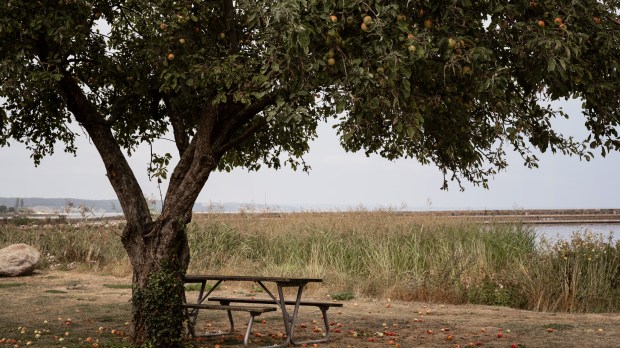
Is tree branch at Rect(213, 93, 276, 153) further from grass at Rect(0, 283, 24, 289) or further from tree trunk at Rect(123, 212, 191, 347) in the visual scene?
grass at Rect(0, 283, 24, 289)

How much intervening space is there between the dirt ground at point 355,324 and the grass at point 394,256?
2.05ft

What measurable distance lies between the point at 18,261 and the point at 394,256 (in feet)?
30.1

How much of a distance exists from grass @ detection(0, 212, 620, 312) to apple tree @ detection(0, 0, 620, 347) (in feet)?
8.70

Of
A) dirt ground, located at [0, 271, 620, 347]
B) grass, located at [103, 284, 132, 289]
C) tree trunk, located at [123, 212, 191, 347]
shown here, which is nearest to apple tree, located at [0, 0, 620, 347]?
tree trunk, located at [123, 212, 191, 347]

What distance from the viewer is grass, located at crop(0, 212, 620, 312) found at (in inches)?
527

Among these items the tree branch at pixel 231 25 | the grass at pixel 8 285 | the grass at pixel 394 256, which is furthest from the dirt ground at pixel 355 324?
the tree branch at pixel 231 25

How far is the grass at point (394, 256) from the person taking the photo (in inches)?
527

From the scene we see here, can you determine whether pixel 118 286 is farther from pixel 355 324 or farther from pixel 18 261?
pixel 355 324

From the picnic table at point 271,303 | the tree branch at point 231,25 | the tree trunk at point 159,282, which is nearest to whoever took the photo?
the picnic table at point 271,303

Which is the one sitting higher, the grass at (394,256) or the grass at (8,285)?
the grass at (394,256)

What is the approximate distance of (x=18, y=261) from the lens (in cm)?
1770

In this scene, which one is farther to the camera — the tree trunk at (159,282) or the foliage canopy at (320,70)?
the tree trunk at (159,282)

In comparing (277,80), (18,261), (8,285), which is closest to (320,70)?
(277,80)

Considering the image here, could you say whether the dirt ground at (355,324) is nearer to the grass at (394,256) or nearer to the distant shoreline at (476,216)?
the grass at (394,256)
